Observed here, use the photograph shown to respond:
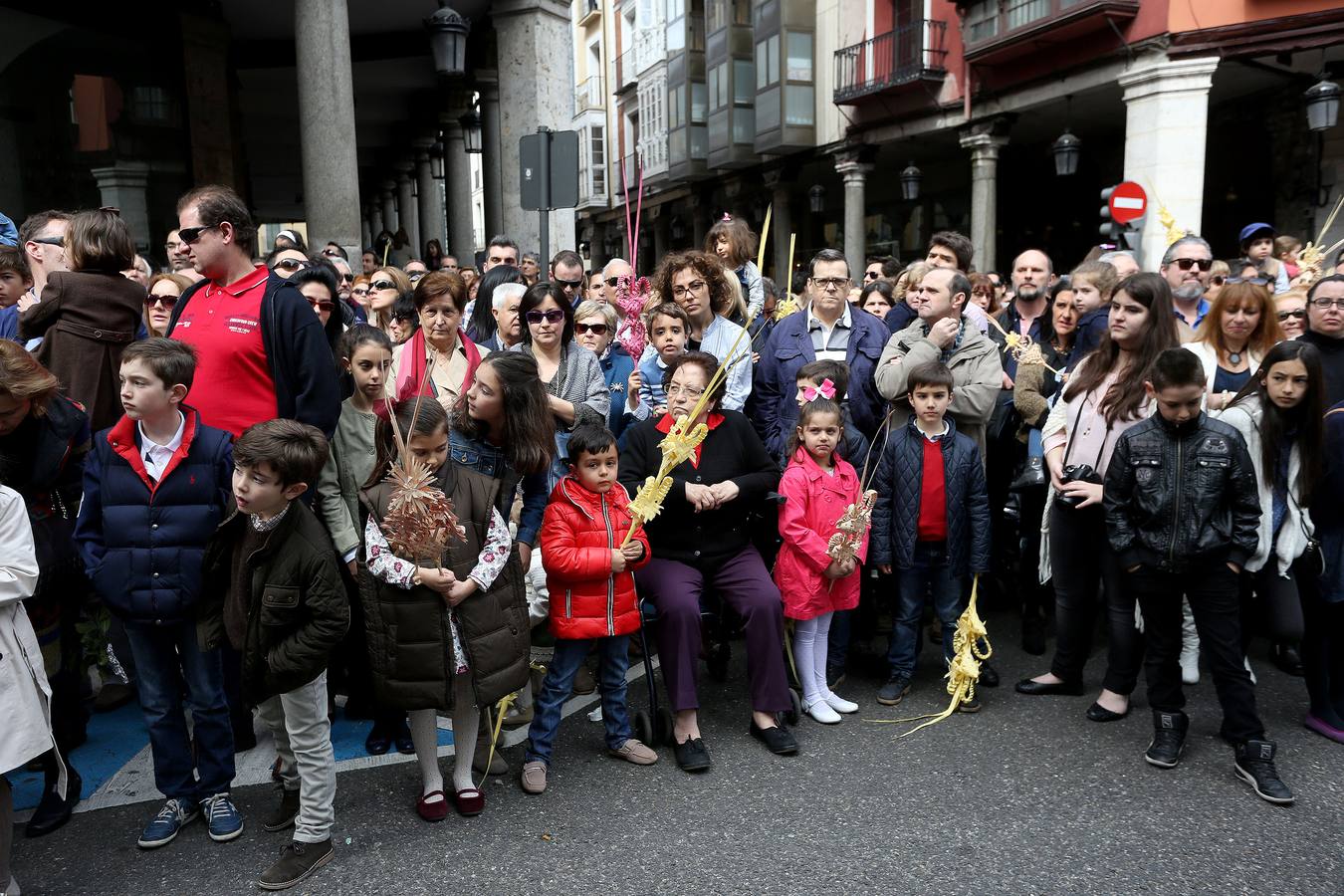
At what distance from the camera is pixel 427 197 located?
23734 mm

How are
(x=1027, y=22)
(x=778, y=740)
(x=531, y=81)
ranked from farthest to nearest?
(x=1027, y=22) → (x=531, y=81) → (x=778, y=740)

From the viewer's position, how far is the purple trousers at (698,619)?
4.29 meters

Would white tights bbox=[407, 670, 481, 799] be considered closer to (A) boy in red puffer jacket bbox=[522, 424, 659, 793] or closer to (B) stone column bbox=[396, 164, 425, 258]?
(A) boy in red puffer jacket bbox=[522, 424, 659, 793]

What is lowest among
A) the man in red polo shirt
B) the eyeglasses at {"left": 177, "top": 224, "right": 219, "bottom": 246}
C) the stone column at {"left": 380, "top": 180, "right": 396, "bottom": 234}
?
the man in red polo shirt

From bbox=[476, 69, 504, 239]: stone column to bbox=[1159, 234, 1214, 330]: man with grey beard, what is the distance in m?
8.96

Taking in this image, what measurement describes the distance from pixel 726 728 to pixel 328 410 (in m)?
2.31

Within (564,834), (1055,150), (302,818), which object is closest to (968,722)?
(564,834)

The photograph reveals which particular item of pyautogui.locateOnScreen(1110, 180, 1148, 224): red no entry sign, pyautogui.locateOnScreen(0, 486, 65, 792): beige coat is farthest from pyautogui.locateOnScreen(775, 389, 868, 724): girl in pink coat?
pyautogui.locateOnScreen(1110, 180, 1148, 224): red no entry sign

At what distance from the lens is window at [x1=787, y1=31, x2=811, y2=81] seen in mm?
25953

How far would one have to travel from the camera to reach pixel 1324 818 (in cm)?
369

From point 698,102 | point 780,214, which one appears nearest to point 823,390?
point 780,214

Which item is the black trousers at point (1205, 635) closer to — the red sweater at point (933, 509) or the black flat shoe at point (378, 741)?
the red sweater at point (933, 509)

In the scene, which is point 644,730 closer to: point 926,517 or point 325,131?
point 926,517

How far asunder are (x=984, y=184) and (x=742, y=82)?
10680 mm
